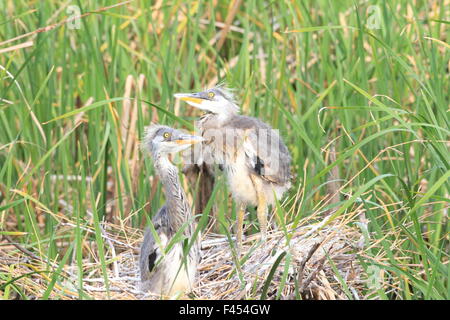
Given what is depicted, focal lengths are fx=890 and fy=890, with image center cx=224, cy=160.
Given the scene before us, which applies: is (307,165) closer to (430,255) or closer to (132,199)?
(132,199)

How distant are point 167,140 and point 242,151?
0.40 metres

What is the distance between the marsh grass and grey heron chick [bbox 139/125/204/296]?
11cm

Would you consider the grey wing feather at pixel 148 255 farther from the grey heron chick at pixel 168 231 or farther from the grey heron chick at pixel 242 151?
the grey heron chick at pixel 242 151

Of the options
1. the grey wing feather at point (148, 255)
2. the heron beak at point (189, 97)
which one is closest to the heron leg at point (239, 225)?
the grey wing feather at point (148, 255)

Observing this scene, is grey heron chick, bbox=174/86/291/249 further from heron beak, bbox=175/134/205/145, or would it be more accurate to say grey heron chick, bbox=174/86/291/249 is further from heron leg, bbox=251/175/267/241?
heron beak, bbox=175/134/205/145

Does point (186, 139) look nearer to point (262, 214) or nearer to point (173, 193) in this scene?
point (173, 193)

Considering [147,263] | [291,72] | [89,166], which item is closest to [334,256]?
[147,263]

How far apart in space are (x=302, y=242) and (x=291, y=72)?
194cm

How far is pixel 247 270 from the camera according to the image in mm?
3830

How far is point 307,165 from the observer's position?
15.6ft

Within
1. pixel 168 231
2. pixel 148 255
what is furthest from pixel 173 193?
pixel 148 255

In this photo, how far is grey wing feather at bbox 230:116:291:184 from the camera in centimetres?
417

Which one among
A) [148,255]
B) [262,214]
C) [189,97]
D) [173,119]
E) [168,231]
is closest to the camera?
[148,255]

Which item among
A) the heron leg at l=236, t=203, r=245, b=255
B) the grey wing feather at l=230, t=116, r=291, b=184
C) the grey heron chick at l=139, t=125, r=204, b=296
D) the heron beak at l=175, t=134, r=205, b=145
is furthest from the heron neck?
the grey wing feather at l=230, t=116, r=291, b=184
